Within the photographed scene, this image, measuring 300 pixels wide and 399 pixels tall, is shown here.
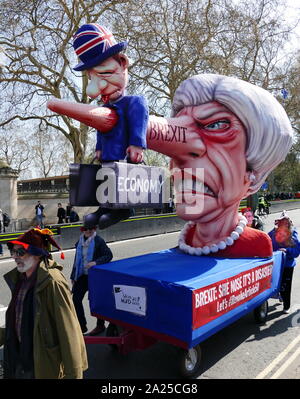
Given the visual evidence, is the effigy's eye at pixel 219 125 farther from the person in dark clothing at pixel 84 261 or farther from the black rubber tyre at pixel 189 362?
the black rubber tyre at pixel 189 362

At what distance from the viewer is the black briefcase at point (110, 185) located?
3.30 m

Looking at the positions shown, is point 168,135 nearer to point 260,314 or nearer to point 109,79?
point 109,79

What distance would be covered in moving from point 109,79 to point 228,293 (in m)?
2.71

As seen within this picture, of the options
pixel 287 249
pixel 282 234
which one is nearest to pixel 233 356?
pixel 287 249

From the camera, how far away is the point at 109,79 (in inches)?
139

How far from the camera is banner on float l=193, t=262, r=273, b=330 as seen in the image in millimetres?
3713

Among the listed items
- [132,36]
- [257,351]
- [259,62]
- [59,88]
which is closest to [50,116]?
[59,88]

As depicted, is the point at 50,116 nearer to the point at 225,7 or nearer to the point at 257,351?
the point at 225,7

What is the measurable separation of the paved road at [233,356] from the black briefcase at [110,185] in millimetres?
2067

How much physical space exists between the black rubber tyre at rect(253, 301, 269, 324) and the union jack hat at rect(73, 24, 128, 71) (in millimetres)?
4222

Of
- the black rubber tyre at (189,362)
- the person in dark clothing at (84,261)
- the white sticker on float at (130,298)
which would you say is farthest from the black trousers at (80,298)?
the black rubber tyre at (189,362)

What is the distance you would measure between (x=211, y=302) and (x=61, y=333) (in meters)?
1.82

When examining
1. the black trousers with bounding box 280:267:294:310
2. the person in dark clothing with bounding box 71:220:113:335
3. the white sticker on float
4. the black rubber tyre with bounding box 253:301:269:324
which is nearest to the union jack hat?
the white sticker on float
